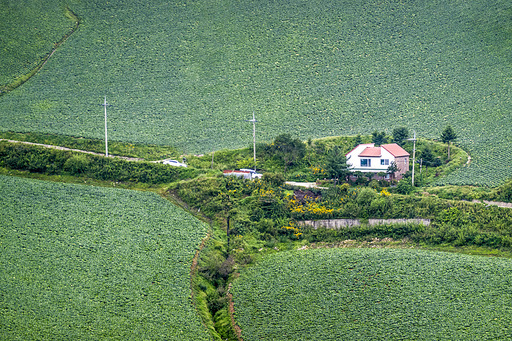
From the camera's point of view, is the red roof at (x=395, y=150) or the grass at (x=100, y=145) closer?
the red roof at (x=395, y=150)

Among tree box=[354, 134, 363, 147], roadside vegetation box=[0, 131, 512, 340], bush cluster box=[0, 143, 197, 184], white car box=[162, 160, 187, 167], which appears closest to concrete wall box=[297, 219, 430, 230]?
roadside vegetation box=[0, 131, 512, 340]

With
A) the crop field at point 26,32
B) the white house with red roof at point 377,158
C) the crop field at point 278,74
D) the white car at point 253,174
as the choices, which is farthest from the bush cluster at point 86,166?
the crop field at point 26,32

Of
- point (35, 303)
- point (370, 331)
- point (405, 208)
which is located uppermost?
point (405, 208)

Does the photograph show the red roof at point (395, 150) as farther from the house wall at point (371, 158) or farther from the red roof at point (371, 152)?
the red roof at point (371, 152)

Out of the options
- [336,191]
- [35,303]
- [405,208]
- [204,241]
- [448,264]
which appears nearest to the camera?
[35,303]

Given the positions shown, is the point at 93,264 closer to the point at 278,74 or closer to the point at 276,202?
the point at 276,202

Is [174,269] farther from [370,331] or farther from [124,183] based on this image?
[124,183]

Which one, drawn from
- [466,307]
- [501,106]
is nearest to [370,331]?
[466,307]
